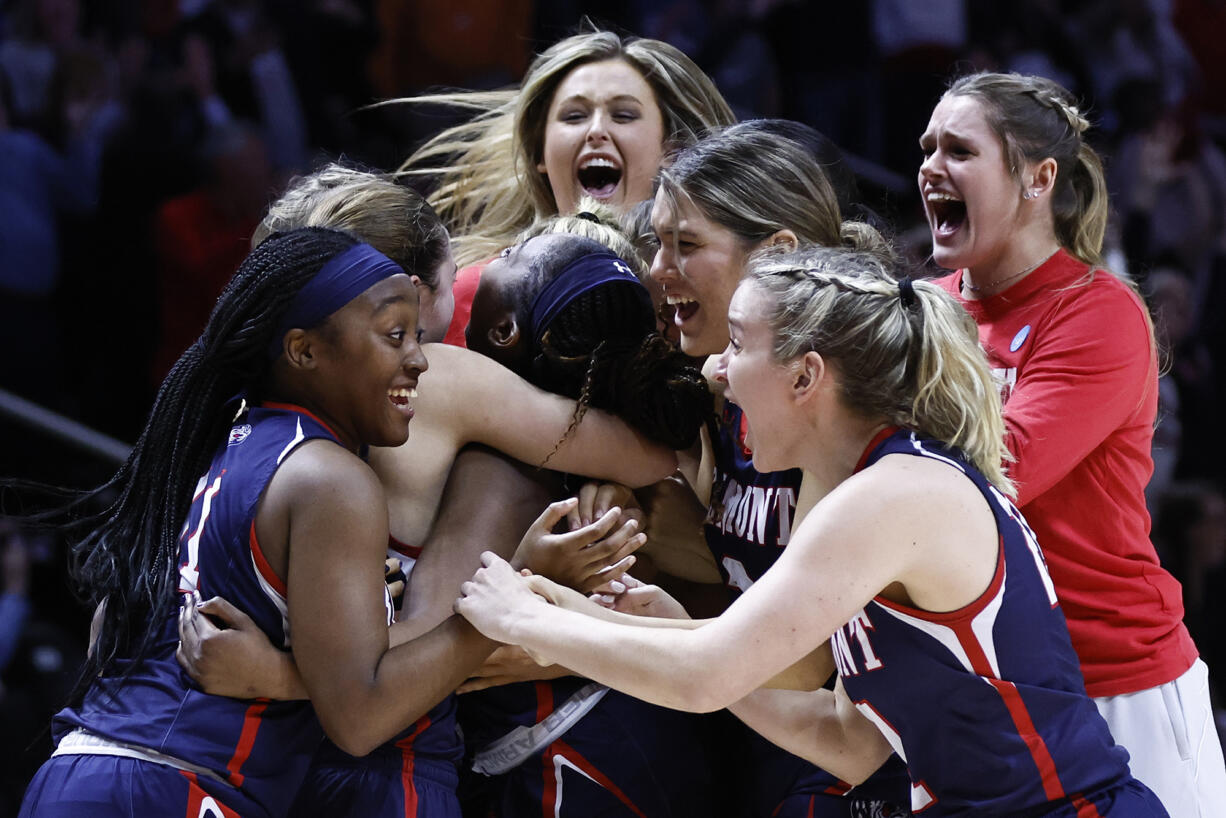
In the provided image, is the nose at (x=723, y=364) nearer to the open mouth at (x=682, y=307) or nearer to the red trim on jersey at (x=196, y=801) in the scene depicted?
the open mouth at (x=682, y=307)

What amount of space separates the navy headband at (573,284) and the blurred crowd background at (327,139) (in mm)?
2478

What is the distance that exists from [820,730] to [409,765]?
742 millimetres

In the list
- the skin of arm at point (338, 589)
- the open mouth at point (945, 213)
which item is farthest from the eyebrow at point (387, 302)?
the open mouth at point (945, 213)

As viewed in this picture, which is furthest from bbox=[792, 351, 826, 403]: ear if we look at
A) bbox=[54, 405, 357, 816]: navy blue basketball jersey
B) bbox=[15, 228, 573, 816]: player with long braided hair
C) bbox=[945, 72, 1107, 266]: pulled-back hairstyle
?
bbox=[945, 72, 1107, 266]: pulled-back hairstyle

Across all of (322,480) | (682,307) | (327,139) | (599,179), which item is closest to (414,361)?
(322,480)

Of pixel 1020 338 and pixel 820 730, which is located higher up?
pixel 1020 338

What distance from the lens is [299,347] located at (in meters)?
2.58

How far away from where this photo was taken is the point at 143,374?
6.09 meters

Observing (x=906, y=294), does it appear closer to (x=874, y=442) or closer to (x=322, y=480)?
(x=874, y=442)

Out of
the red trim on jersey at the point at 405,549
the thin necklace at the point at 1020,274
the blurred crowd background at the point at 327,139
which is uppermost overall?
the thin necklace at the point at 1020,274

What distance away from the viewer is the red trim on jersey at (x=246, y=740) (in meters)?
2.41

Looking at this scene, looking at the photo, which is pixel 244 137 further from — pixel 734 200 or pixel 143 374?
pixel 734 200

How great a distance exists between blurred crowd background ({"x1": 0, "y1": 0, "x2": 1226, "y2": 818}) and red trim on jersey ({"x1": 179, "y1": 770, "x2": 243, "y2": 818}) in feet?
8.63

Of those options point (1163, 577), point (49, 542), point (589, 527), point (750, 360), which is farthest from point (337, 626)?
point (49, 542)
